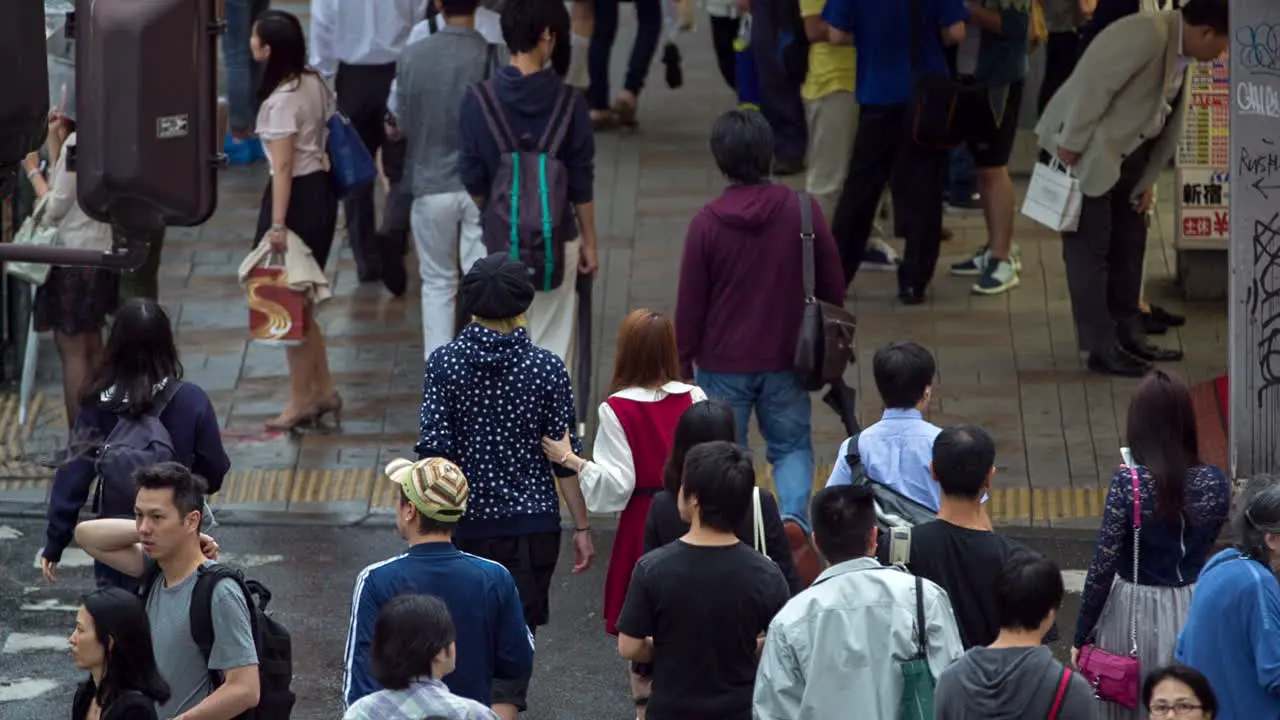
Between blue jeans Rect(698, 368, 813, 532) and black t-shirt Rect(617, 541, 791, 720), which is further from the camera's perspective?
blue jeans Rect(698, 368, 813, 532)

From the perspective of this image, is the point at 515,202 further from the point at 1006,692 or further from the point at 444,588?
the point at 1006,692

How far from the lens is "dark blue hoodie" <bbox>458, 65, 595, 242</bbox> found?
31.3 ft

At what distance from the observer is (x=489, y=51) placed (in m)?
10.5

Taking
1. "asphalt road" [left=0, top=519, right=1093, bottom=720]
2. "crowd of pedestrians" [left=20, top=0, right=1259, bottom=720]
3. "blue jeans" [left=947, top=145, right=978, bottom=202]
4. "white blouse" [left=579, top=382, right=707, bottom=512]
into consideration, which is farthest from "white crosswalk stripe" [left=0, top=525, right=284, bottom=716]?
"blue jeans" [left=947, top=145, right=978, bottom=202]

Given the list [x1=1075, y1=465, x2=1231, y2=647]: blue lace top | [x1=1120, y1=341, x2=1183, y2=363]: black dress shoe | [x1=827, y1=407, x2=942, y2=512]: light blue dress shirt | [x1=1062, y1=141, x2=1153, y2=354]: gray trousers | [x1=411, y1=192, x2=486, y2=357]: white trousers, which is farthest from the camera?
[x1=1120, y1=341, x2=1183, y2=363]: black dress shoe

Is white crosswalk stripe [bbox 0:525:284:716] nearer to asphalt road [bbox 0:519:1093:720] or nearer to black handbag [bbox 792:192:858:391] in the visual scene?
asphalt road [bbox 0:519:1093:720]

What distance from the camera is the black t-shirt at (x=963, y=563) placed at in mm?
6070

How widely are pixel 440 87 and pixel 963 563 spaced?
5036mm

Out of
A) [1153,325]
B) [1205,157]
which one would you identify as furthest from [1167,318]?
[1205,157]

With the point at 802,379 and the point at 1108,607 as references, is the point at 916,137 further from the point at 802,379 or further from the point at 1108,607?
the point at 1108,607

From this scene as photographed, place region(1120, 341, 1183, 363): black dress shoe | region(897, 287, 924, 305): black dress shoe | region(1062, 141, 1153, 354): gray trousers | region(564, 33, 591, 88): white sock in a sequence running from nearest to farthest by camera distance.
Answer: region(1062, 141, 1153, 354): gray trousers
region(1120, 341, 1183, 363): black dress shoe
region(897, 287, 924, 305): black dress shoe
region(564, 33, 591, 88): white sock

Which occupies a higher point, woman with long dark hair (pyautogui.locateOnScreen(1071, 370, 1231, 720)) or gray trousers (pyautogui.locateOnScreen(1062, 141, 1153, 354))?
woman with long dark hair (pyautogui.locateOnScreen(1071, 370, 1231, 720))

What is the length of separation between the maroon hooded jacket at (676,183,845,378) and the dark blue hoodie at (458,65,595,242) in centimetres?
109

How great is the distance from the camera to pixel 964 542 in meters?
6.08
